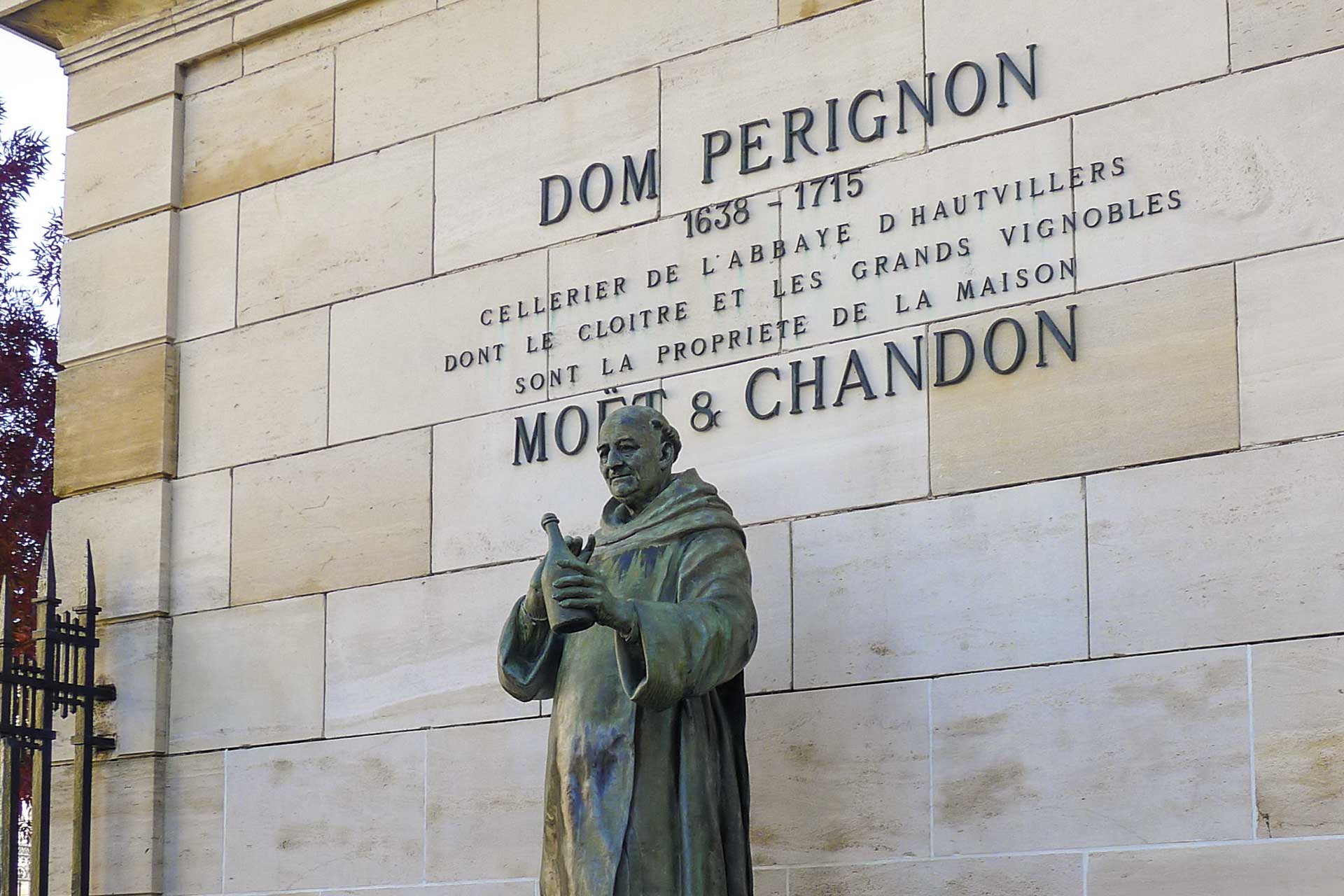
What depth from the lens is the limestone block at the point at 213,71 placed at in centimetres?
1106

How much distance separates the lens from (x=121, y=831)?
10.2 metres

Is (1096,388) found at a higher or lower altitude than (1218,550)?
higher

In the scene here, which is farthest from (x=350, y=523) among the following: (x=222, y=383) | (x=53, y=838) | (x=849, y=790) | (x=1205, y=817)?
(x=1205, y=817)

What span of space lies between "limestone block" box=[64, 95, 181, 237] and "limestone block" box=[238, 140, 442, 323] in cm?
62

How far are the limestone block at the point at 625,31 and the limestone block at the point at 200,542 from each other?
2.49m

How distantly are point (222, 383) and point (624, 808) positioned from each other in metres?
4.19

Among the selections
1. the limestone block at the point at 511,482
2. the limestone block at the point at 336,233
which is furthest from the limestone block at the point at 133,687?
the limestone block at the point at 511,482

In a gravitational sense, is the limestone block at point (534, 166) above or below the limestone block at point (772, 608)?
above

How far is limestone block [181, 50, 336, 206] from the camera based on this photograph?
10633 mm

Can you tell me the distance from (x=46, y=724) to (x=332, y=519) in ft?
5.23

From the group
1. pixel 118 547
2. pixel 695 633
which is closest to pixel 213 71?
pixel 118 547

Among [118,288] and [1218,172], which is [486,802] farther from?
[1218,172]

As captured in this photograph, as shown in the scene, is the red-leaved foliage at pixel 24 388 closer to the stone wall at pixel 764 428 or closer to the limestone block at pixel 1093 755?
→ the stone wall at pixel 764 428

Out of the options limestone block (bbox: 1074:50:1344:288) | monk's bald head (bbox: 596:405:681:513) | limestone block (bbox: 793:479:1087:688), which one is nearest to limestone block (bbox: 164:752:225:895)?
limestone block (bbox: 793:479:1087:688)
